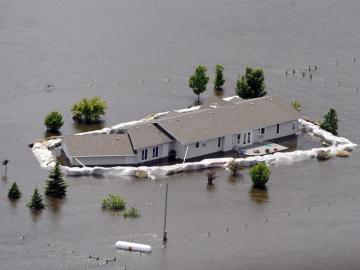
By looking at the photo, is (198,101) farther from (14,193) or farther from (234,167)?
(14,193)

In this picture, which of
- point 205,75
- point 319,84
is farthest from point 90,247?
point 319,84

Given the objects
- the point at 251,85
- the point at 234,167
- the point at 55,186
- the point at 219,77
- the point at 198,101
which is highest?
the point at 219,77

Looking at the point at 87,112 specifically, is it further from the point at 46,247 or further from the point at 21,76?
the point at 46,247

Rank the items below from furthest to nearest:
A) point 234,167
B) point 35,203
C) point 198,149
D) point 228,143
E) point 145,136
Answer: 1. point 228,143
2. point 198,149
3. point 145,136
4. point 234,167
5. point 35,203

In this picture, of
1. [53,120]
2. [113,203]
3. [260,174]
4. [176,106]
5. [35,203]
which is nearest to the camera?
[35,203]

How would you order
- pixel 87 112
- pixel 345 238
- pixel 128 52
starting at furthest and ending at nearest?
pixel 128 52, pixel 87 112, pixel 345 238

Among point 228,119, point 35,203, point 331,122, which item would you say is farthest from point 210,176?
point 331,122

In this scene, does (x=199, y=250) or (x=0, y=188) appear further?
(x=0, y=188)
